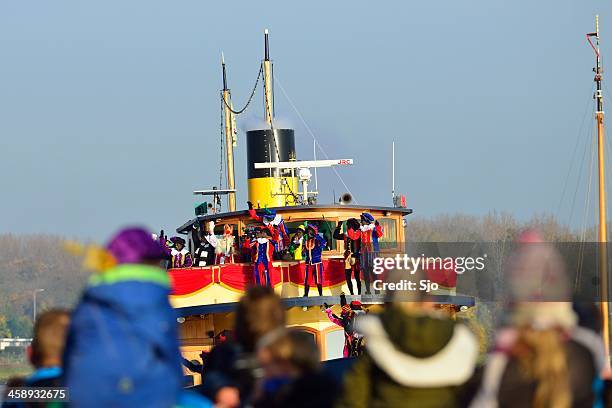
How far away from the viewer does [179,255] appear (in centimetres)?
2659

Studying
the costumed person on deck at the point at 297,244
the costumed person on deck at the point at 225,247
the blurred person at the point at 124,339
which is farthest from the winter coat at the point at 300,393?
the costumed person on deck at the point at 225,247

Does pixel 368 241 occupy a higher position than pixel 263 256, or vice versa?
pixel 368 241

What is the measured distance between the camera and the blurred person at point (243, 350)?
646cm

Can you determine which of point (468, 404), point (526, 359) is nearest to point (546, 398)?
point (526, 359)

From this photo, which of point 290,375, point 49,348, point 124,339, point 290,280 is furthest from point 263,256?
point 124,339

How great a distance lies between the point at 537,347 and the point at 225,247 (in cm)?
1920

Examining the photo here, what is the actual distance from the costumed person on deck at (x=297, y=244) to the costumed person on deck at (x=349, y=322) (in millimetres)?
1360

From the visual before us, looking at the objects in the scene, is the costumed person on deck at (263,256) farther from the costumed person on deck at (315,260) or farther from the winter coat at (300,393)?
the winter coat at (300,393)

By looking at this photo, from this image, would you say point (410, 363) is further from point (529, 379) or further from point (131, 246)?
point (131, 246)

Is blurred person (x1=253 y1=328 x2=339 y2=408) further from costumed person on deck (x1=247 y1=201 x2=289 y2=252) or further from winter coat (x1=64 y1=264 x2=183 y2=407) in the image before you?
costumed person on deck (x1=247 y1=201 x2=289 y2=252)

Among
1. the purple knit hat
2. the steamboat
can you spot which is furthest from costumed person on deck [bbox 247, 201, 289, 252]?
the purple knit hat

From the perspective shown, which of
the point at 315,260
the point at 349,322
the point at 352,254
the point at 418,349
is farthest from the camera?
the point at 352,254

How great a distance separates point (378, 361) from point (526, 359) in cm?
71

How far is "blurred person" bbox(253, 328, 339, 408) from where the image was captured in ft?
21.2
